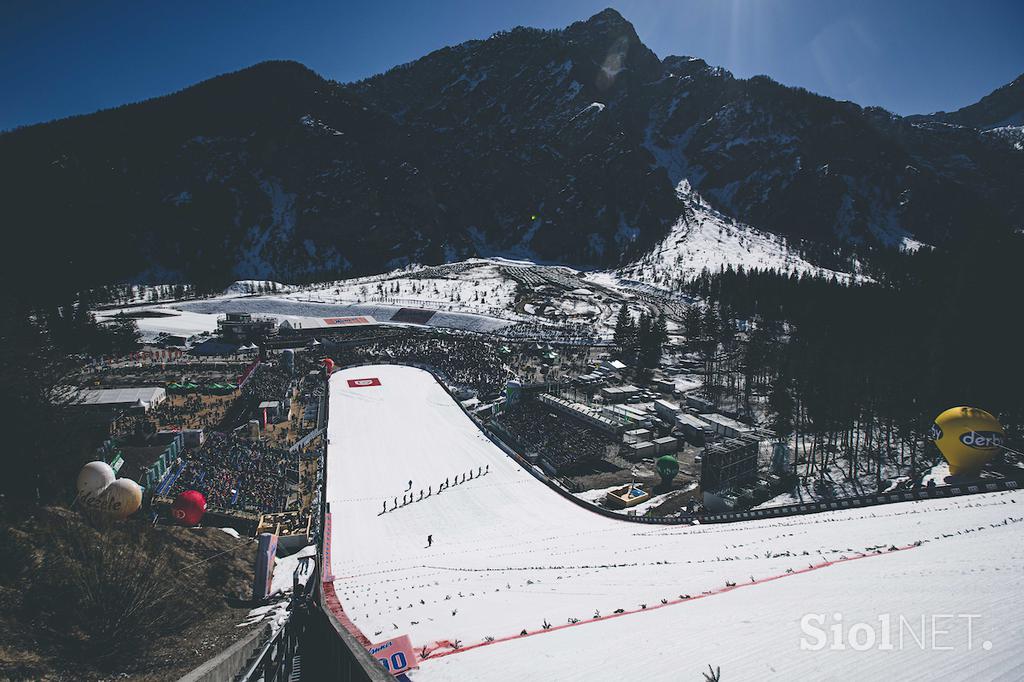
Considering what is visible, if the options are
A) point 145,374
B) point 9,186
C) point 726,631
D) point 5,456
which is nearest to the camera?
point 726,631

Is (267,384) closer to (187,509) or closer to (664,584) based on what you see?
(187,509)

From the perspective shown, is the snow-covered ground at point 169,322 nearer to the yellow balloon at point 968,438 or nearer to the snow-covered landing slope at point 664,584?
the snow-covered landing slope at point 664,584

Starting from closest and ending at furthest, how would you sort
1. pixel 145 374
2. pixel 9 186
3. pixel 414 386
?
pixel 414 386, pixel 145 374, pixel 9 186

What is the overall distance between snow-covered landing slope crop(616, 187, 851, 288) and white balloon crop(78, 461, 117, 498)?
412 ft

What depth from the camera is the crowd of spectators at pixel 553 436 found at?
120 ft

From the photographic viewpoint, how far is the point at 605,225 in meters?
183

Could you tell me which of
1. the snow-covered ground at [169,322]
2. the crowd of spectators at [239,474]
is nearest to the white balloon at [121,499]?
the crowd of spectators at [239,474]

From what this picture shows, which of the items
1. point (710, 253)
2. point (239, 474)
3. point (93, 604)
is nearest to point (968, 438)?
point (93, 604)

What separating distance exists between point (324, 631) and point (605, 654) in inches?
316

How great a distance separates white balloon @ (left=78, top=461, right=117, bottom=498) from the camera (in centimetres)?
2083

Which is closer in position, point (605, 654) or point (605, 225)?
point (605, 654)

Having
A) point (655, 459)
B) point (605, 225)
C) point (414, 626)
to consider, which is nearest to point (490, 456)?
point (655, 459)

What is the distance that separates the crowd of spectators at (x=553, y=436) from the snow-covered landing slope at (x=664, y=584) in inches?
296

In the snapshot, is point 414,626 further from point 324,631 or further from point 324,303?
point 324,303
